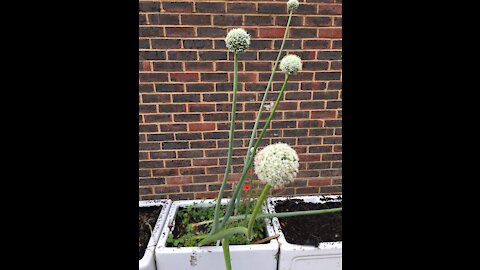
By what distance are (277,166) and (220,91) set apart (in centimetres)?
96

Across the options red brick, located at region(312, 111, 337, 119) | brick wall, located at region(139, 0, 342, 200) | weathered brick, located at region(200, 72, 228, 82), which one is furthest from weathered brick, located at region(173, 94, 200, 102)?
red brick, located at region(312, 111, 337, 119)

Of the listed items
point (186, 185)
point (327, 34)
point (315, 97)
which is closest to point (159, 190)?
point (186, 185)

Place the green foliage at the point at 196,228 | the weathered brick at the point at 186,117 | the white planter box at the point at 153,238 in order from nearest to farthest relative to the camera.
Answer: the white planter box at the point at 153,238 < the green foliage at the point at 196,228 < the weathered brick at the point at 186,117

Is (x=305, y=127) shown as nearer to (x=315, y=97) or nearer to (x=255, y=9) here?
(x=315, y=97)

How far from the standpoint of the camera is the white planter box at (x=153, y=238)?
4.04 feet

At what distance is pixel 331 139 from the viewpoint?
1.81 meters

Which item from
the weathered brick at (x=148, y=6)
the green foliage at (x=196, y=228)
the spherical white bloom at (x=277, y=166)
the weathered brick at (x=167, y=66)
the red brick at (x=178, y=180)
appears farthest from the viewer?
the red brick at (x=178, y=180)

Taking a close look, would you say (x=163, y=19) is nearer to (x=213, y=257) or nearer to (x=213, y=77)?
(x=213, y=77)

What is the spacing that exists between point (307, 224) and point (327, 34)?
108cm

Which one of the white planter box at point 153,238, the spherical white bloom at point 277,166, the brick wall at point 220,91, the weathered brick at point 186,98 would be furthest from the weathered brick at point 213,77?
the spherical white bloom at point 277,166

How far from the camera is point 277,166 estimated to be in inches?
31.3

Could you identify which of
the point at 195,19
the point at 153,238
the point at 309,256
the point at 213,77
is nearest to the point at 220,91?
the point at 213,77

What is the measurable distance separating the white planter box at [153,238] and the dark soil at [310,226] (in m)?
0.64

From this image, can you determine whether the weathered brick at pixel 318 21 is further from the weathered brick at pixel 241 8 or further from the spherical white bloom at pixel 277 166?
the spherical white bloom at pixel 277 166
